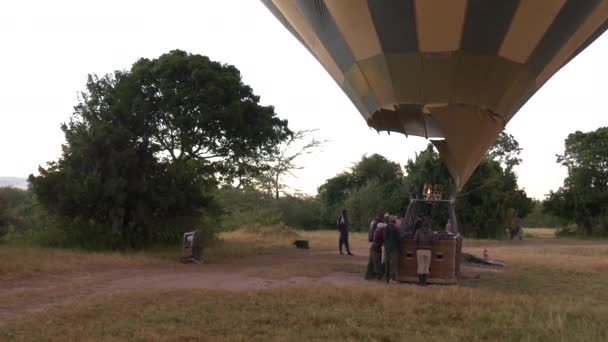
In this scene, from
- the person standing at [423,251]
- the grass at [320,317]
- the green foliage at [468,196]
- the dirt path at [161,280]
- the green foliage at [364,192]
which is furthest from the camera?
the green foliage at [364,192]

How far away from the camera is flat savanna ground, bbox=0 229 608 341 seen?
20.1ft

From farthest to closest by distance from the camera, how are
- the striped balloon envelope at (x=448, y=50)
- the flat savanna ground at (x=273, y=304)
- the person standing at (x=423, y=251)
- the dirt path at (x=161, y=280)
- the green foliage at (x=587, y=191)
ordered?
the green foliage at (x=587, y=191)
the person standing at (x=423, y=251)
the striped balloon envelope at (x=448, y=50)
the dirt path at (x=161, y=280)
the flat savanna ground at (x=273, y=304)

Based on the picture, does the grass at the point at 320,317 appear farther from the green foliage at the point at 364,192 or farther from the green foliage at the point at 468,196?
the green foliage at the point at 364,192

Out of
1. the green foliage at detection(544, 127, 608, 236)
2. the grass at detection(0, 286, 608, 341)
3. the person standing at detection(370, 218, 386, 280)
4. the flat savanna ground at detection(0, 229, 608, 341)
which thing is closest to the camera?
the grass at detection(0, 286, 608, 341)

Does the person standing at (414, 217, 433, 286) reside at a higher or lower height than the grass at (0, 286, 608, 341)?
higher

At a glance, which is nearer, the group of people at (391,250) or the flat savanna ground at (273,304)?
the flat savanna ground at (273,304)

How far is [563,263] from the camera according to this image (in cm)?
1550

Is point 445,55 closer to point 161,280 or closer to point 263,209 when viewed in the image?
point 161,280

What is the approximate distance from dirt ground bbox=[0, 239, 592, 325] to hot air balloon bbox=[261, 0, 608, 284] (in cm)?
202

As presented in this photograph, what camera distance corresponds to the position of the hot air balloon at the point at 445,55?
9234 mm

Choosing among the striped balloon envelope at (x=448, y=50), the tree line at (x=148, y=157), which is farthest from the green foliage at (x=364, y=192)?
the striped balloon envelope at (x=448, y=50)

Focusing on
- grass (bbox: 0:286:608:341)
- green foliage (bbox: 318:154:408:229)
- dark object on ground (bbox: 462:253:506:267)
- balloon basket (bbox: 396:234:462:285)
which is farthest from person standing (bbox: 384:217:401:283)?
green foliage (bbox: 318:154:408:229)

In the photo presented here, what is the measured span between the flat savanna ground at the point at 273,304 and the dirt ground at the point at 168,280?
0.02 meters

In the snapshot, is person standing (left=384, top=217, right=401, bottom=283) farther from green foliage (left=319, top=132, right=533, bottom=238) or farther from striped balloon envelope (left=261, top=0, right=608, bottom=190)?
green foliage (left=319, top=132, right=533, bottom=238)
